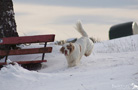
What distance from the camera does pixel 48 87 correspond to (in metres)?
5.43

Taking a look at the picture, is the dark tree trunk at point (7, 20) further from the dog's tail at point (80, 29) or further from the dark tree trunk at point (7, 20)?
the dog's tail at point (80, 29)

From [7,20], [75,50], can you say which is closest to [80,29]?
[75,50]

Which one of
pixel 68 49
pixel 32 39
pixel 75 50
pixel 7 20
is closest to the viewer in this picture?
pixel 68 49

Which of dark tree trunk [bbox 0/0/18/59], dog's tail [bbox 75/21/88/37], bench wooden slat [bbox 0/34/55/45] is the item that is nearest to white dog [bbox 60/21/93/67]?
dog's tail [bbox 75/21/88/37]

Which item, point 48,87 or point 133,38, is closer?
point 48,87

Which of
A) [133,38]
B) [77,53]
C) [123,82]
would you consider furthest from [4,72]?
[133,38]

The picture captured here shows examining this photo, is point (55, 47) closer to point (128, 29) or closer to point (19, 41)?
point (19, 41)

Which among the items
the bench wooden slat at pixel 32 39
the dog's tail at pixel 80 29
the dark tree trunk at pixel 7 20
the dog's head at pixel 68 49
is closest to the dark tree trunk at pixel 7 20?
the dark tree trunk at pixel 7 20

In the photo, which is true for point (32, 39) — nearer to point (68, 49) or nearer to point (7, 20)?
point (68, 49)

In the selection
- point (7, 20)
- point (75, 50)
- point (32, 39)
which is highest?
point (7, 20)

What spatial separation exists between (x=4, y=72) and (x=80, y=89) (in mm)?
1801

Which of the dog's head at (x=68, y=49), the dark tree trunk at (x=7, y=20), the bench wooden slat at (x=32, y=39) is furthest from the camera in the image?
the dark tree trunk at (x=7, y=20)

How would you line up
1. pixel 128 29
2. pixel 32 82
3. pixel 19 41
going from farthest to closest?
pixel 128 29, pixel 19 41, pixel 32 82

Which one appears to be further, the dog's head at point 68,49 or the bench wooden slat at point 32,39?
the bench wooden slat at point 32,39
